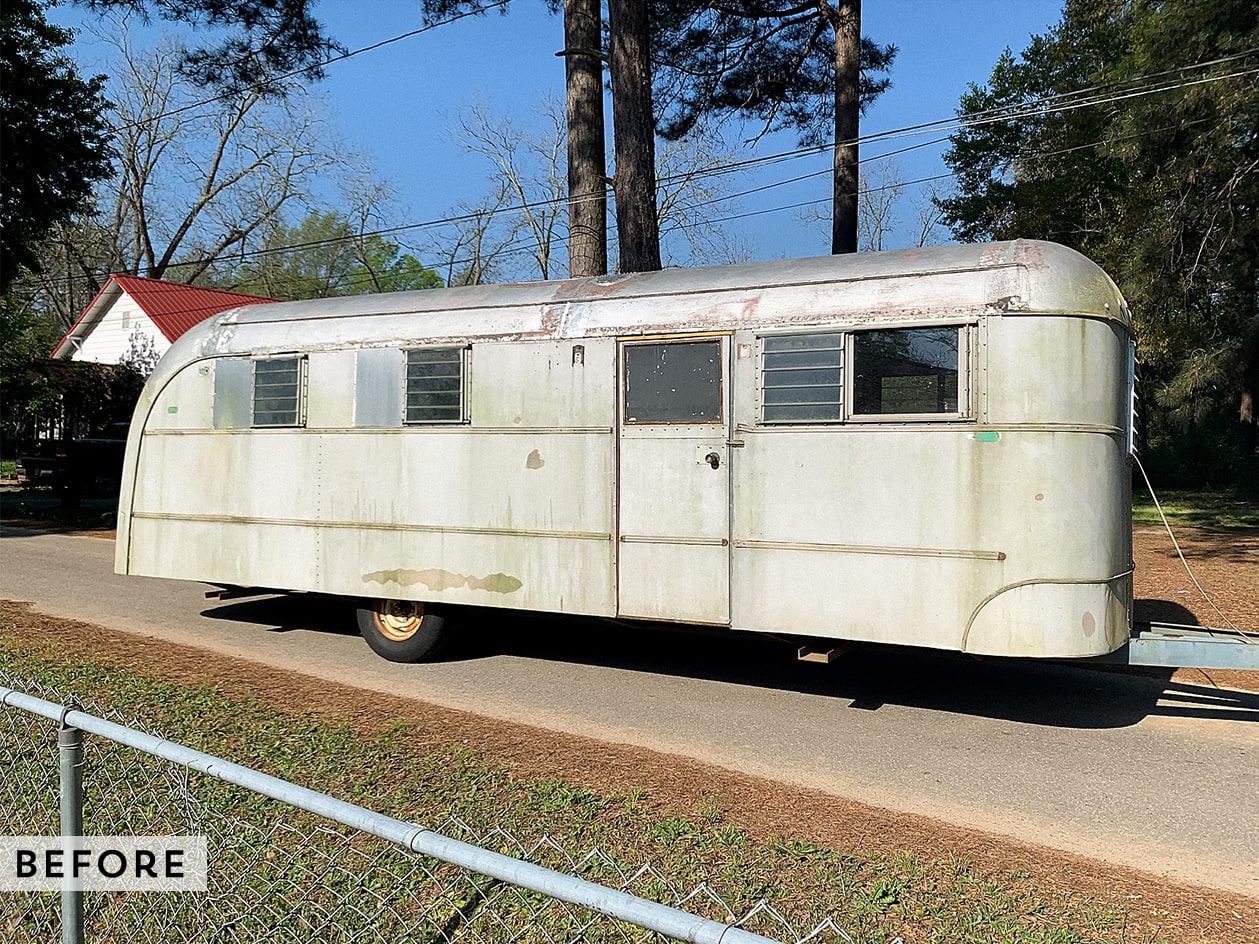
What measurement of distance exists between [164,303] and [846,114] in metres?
26.0

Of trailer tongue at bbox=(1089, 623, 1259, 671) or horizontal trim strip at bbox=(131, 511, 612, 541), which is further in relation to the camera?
horizontal trim strip at bbox=(131, 511, 612, 541)

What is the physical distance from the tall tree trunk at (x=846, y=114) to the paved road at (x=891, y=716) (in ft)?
32.6

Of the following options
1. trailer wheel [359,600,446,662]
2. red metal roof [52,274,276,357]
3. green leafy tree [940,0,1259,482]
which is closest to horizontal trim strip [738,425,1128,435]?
trailer wheel [359,600,446,662]

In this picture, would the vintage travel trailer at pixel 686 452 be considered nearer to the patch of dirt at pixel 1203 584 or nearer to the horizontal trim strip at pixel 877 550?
the horizontal trim strip at pixel 877 550

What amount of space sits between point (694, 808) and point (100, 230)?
166ft

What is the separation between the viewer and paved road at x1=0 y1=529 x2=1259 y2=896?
17.1ft

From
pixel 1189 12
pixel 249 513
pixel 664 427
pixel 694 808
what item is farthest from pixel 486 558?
pixel 1189 12

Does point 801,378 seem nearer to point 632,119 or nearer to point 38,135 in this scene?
point 632,119

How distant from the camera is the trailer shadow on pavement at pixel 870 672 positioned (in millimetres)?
7148

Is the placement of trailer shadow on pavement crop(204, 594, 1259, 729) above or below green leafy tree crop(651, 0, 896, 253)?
below

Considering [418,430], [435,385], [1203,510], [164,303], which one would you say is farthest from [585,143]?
[164,303]

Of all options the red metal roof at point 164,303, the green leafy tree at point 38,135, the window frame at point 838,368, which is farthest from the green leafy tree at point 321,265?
the window frame at point 838,368

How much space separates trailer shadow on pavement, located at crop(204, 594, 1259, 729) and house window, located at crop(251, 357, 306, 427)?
7.22ft

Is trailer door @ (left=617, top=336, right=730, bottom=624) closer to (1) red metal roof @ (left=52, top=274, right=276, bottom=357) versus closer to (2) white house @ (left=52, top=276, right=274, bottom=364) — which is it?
(1) red metal roof @ (left=52, top=274, right=276, bottom=357)
